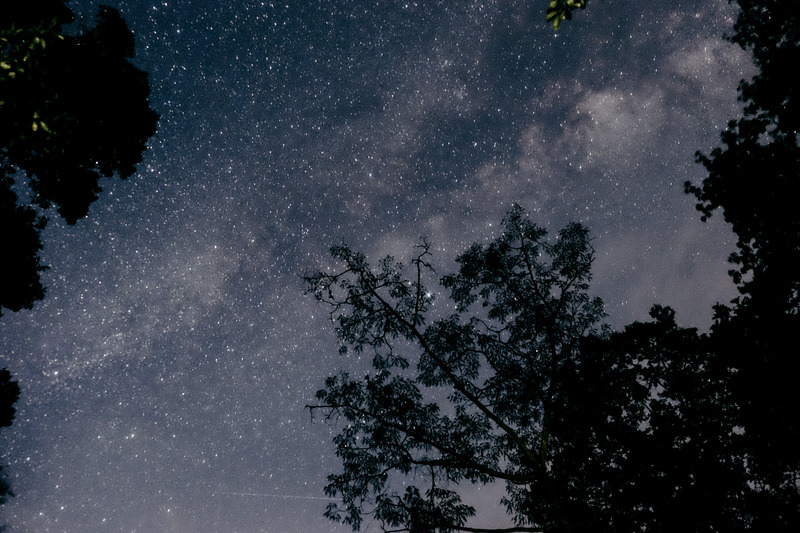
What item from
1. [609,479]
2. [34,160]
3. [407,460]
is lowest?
[609,479]

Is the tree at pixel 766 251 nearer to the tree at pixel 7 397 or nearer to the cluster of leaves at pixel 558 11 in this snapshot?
the cluster of leaves at pixel 558 11

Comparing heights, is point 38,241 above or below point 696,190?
below

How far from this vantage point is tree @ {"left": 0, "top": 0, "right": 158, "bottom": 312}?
788 centimetres

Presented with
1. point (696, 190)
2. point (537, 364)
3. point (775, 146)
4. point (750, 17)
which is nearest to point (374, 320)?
point (537, 364)

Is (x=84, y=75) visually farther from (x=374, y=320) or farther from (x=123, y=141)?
(x=374, y=320)

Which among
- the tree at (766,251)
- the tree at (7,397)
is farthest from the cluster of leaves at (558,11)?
the tree at (7,397)

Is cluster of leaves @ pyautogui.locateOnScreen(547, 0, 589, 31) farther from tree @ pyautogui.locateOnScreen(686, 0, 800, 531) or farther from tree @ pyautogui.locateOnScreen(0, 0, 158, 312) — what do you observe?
tree @ pyautogui.locateOnScreen(686, 0, 800, 531)

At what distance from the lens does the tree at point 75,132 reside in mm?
7883

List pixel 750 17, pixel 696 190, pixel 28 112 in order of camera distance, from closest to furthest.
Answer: pixel 28 112, pixel 750 17, pixel 696 190

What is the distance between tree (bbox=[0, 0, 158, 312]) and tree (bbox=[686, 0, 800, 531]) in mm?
14237

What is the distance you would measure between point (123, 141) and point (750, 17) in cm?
1647

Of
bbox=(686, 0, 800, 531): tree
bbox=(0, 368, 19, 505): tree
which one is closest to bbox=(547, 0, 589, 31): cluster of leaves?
bbox=(686, 0, 800, 531): tree

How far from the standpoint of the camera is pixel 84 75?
867cm

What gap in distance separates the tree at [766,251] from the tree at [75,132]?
14237mm
